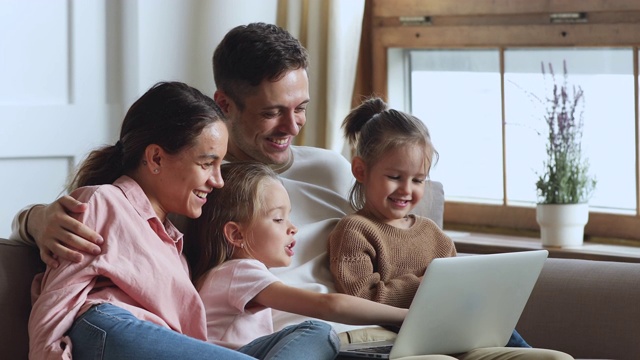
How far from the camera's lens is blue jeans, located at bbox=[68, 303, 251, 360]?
1.78 meters

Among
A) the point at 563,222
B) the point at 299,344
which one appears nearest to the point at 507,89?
the point at 563,222

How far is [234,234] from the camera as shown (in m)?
2.16

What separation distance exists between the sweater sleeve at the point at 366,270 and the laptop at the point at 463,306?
0.16m

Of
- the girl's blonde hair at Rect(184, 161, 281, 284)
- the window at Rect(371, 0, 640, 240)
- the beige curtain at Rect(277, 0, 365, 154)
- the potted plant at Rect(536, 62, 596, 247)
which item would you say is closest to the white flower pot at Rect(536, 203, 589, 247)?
the potted plant at Rect(536, 62, 596, 247)

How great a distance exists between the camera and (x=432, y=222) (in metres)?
2.42

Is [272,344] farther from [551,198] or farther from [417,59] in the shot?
[417,59]

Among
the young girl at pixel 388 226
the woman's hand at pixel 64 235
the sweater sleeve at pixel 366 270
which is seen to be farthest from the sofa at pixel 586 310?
the woman's hand at pixel 64 235

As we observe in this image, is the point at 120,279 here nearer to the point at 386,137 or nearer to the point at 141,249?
the point at 141,249

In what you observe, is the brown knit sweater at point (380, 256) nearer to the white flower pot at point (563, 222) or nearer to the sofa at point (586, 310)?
the sofa at point (586, 310)

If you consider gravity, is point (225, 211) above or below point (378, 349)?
above

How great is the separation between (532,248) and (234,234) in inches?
47.3

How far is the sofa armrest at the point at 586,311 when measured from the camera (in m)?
2.26

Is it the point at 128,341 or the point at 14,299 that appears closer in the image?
the point at 128,341

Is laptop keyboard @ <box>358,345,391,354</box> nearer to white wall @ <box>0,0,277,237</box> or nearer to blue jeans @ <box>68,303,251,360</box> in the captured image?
blue jeans @ <box>68,303,251,360</box>
